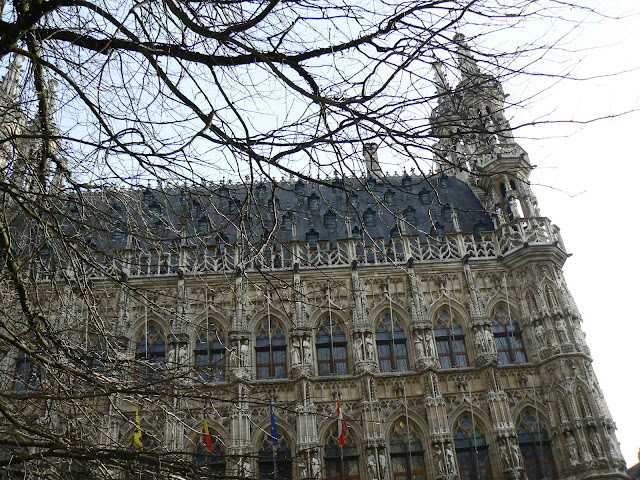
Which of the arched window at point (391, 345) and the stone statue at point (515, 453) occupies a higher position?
the arched window at point (391, 345)

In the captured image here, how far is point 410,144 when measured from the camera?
530 cm

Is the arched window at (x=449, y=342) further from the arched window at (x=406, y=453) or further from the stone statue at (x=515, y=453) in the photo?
the stone statue at (x=515, y=453)

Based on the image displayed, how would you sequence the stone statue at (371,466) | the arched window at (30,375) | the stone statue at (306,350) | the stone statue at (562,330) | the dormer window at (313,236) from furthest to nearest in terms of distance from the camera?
the dormer window at (313,236) < the stone statue at (306,350) < the stone statue at (562,330) < the stone statue at (371,466) < the arched window at (30,375)

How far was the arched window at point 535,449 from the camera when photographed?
1698cm

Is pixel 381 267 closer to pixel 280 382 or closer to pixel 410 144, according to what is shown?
pixel 280 382

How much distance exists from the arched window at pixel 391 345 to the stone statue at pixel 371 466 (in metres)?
2.75

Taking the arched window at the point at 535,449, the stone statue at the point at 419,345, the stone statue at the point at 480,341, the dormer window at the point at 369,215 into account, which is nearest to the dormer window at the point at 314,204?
the dormer window at the point at 369,215

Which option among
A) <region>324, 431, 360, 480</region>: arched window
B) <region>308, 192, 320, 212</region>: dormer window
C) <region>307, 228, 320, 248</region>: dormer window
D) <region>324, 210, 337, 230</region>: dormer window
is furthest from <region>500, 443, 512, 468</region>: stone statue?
<region>308, 192, 320, 212</region>: dormer window

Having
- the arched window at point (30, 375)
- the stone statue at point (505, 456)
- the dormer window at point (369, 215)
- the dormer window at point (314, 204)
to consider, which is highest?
the dormer window at point (314, 204)

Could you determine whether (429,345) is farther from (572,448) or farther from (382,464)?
(572,448)

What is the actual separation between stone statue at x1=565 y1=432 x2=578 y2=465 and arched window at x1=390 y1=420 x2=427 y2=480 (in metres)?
3.80

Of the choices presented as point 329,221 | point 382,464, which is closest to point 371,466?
point 382,464

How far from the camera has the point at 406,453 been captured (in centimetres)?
1727

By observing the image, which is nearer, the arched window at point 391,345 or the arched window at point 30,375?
the arched window at point 30,375
